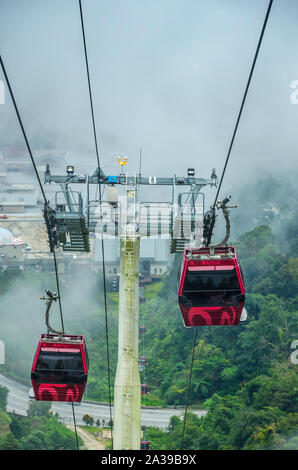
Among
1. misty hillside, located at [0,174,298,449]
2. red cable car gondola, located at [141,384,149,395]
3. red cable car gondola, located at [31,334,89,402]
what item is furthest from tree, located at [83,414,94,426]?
red cable car gondola, located at [31,334,89,402]

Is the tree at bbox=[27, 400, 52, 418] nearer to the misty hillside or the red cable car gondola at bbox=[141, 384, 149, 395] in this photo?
the misty hillside

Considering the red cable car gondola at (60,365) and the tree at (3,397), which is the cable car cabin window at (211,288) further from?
the tree at (3,397)

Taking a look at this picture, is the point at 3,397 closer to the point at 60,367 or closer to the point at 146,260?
the point at 60,367

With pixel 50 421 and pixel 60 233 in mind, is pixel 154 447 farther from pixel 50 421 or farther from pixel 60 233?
pixel 60 233

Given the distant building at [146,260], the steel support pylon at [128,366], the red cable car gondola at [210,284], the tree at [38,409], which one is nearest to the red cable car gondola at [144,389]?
the tree at [38,409]

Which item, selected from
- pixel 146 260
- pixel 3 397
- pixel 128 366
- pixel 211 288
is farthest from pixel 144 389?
pixel 211 288

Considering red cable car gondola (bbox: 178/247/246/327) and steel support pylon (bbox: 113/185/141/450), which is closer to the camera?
red cable car gondola (bbox: 178/247/246/327)
